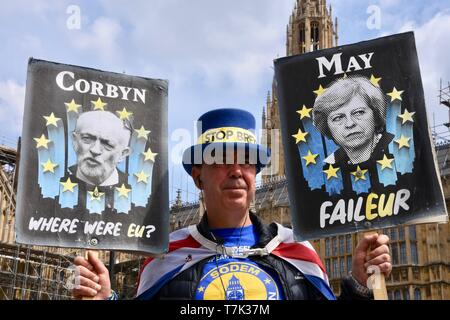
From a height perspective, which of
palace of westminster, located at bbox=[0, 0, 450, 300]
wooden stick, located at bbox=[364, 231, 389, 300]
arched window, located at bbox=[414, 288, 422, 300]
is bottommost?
wooden stick, located at bbox=[364, 231, 389, 300]

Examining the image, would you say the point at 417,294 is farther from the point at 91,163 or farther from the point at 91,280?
the point at 91,280

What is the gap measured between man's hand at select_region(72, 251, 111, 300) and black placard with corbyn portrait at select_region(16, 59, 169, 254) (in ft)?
1.11

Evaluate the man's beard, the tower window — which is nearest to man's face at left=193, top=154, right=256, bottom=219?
the man's beard

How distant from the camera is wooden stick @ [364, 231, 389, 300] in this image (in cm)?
322

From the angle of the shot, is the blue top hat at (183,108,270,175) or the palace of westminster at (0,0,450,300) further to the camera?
the palace of westminster at (0,0,450,300)

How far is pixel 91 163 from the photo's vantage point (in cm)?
385

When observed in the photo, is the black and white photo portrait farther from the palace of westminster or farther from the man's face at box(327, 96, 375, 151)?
the palace of westminster

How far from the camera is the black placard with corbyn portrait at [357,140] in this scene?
3.68 metres

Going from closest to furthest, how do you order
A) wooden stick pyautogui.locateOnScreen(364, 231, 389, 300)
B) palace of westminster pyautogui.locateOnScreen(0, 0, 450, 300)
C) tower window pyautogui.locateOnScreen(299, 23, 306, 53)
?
wooden stick pyautogui.locateOnScreen(364, 231, 389, 300) → palace of westminster pyautogui.locateOnScreen(0, 0, 450, 300) → tower window pyautogui.locateOnScreen(299, 23, 306, 53)

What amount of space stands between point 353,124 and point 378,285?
1076mm

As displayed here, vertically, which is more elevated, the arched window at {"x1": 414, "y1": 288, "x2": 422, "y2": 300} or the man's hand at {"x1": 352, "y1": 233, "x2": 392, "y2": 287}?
the arched window at {"x1": 414, "y1": 288, "x2": 422, "y2": 300}
